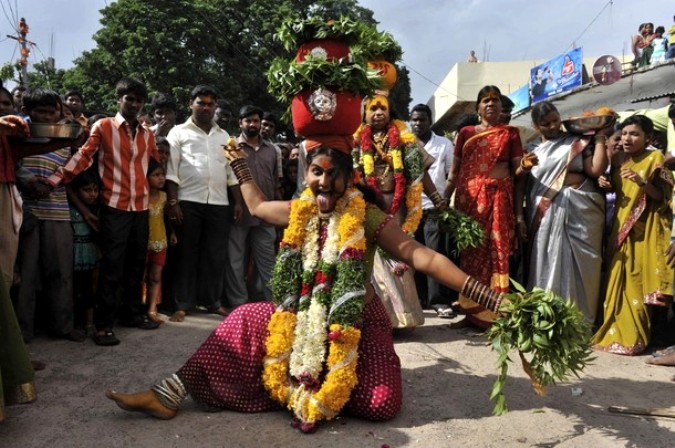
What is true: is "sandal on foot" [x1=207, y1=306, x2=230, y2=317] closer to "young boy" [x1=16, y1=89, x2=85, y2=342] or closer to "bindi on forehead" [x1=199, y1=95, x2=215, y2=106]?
"young boy" [x1=16, y1=89, x2=85, y2=342]

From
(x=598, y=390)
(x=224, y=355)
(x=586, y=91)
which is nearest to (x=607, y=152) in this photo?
(x=598, y=390)

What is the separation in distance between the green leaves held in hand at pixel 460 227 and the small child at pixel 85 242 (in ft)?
10.6

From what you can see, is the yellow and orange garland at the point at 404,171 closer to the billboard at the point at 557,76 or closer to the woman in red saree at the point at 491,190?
the woman in red saree at the point at 491,190

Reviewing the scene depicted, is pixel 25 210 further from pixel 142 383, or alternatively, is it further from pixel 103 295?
pixel 142 383

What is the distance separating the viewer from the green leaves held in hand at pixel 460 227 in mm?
5266

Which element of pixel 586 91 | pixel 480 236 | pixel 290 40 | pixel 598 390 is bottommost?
pixel 598 390

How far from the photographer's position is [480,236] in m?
5.29

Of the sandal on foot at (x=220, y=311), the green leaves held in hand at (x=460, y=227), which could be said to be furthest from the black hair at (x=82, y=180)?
the green leaves held in hand at (x=460, y=227)

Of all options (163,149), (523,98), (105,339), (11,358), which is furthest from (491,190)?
(523,98)

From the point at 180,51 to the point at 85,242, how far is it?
20.3 metres

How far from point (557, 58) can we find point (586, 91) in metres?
4.21

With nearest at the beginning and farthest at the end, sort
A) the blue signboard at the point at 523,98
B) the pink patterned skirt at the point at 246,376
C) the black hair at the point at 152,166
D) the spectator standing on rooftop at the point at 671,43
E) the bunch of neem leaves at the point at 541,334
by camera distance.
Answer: the bunch of neem leaves at the point at 541,334 → the pink patterned skirt at the point at 246,376 → the black hair at the point at 152,166 → the spectator standing on rooftop at the point at 671,43 → the blue signboard at the point at 523,98

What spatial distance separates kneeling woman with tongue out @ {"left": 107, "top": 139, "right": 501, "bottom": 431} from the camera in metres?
3.35

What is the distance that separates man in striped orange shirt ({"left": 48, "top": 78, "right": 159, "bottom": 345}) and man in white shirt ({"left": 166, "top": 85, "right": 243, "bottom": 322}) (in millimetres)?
560
